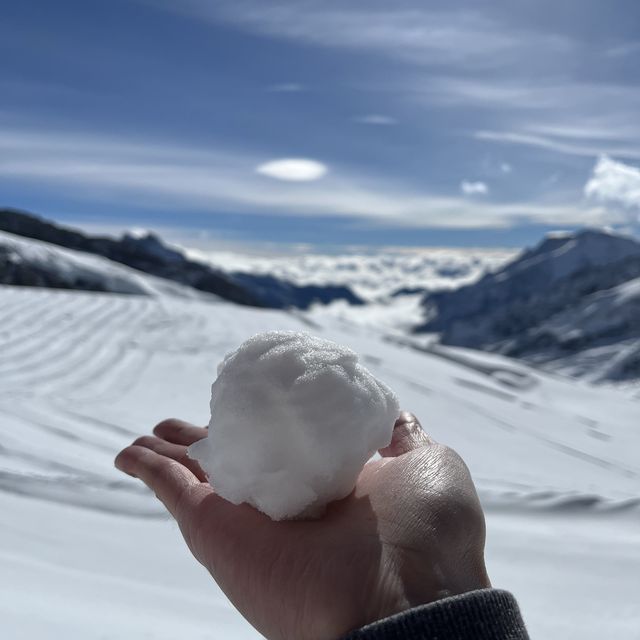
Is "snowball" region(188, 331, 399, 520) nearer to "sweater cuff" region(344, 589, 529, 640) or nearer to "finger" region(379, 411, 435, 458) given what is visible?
"finger" region(379, 411, 435, 458)

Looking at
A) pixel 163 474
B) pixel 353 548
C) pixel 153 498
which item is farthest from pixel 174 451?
pixel 153 498


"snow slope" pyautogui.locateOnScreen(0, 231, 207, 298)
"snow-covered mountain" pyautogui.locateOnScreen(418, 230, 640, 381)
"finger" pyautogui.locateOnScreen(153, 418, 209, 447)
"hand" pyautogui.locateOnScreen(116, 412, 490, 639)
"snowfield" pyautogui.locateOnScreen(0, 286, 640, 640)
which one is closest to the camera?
"hand" pyautogui.locateOnScreen(116, 412, 490, 639)

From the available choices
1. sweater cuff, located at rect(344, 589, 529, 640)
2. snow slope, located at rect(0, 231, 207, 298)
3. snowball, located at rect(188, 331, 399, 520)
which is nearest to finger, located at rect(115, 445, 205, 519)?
snowball, located at rect(188, 331, 399, 520)

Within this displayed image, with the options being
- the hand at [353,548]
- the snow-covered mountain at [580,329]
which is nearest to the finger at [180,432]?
the hand at [353,548]

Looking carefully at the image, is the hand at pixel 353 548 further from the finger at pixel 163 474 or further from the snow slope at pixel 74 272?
the snow slope at pixel 74 272

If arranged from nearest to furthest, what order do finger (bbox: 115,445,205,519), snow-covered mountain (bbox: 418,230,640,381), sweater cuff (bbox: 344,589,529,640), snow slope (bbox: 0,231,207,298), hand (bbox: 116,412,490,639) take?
sweater cuff (bbox: 344,589,529,640), hand (bbox: 116,412,490,639), finger (bbox: 115,445,205,519), snow slope (bbox: 0,231,207,298), snow-covered mountain (bbox: 418,230,640,381)

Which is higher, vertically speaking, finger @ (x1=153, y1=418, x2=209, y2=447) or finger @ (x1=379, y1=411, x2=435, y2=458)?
finger @ (x1=153, y1=418, x2=209, y2=447)

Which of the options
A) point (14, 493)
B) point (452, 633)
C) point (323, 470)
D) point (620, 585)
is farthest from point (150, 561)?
point (620, 585)
